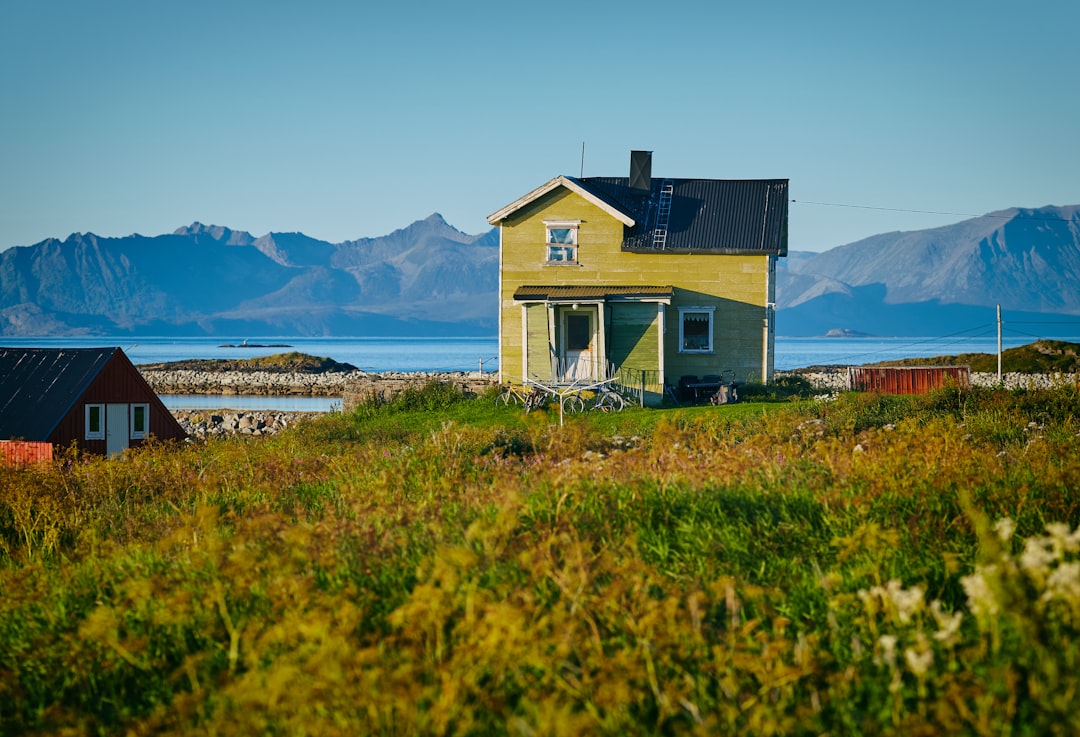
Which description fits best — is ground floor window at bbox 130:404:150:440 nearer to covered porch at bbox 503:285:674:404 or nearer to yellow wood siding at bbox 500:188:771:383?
covered porch at bbox 503:285:674:404

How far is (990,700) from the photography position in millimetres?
4594

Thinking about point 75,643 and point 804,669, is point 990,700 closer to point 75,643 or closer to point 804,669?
point 804,669

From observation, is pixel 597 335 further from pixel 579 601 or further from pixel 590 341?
pixel 579 601

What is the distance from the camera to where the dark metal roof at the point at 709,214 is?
29.3 meters

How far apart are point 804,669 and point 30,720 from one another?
14.8 feet

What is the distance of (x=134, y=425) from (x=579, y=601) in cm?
2125

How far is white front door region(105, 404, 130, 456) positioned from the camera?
77.9 feet

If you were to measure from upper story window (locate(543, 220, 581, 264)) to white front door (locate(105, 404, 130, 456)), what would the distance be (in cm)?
1239

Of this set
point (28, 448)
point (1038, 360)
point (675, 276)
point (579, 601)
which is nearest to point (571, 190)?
point (675, 276)

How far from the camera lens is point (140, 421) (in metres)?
24.6

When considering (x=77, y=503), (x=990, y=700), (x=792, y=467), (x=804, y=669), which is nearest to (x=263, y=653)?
(x=804, y=669)

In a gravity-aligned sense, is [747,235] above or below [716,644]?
above

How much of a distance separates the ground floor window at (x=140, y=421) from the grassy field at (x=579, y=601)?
14.1 metres

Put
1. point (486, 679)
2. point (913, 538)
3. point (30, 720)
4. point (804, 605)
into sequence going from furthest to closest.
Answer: point (913, 538) → point (804, 605) → point (30, 720) → point (486, 679)
